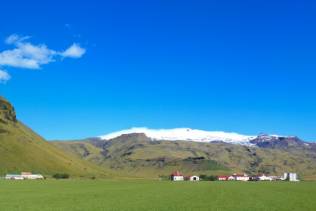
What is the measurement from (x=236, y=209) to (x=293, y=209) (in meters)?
6.38

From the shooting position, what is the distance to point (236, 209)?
55531 mm

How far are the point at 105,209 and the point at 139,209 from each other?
12.2ft

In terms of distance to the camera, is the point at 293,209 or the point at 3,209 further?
the point at 293,209

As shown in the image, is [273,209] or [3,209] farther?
[273,209]

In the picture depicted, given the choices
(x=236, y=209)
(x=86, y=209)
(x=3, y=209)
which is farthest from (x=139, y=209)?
(x=3, y=209)

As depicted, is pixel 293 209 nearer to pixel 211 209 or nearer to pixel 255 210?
pixel 255 210

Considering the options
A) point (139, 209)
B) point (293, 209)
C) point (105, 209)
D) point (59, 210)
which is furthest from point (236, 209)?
point (59, 210)

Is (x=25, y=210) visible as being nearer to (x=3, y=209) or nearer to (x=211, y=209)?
(x=3, y=209)

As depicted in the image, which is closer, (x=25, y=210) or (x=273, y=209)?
(x=25, y=210)

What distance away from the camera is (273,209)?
184ft

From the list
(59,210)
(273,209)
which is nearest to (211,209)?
(273,209)

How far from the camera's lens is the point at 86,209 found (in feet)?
177

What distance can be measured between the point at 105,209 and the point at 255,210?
1599cm

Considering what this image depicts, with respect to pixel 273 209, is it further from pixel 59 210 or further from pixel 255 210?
pixel 59 210
